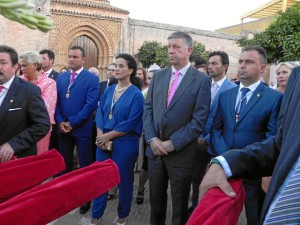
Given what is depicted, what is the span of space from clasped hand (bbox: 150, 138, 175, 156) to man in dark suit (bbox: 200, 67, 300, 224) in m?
1.96

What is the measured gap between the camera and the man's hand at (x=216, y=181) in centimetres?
153

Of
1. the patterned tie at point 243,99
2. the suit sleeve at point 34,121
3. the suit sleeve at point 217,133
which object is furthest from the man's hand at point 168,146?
the suit sleeve at point 34,121

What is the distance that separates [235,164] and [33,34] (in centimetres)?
1515

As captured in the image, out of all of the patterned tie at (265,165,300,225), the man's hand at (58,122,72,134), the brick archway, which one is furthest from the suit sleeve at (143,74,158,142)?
the brick archway

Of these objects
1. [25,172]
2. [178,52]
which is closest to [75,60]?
[178,52]

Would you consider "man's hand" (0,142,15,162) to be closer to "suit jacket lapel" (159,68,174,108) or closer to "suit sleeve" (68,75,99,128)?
"suit jacket lapel" (159,68,174,108)

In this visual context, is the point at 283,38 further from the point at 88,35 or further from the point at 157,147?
the point at 88,35

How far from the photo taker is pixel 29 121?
3.60 metres

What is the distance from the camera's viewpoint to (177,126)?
3.83 meters

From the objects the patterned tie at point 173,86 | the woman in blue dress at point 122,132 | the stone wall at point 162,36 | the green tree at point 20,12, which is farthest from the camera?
the stone wall at point 162,36

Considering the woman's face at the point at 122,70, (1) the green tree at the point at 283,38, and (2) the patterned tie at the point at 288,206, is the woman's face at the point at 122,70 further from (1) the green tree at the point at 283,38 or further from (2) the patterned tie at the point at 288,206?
(1) the green tree at the point at 283,38

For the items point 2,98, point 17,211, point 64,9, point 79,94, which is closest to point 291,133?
point 17,211

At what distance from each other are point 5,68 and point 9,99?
0.30 meters

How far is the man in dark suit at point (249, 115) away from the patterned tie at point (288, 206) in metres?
2.20
